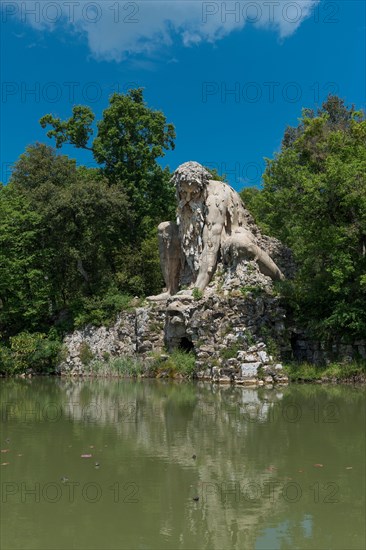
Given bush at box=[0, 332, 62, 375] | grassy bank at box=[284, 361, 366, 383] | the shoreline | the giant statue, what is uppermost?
the giant statue

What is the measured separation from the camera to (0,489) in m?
5.47

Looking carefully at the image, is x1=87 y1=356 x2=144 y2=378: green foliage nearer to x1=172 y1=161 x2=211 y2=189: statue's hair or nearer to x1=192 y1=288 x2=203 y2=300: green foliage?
x1=192 y1=288 x2=203 y2=300: green foliage

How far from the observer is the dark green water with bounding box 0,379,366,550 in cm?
432

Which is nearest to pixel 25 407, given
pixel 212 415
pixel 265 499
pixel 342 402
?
pixel 212 415

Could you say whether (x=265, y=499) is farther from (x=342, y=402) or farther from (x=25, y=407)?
(x=25, y=407)

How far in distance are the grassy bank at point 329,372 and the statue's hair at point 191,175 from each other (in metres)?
6.52

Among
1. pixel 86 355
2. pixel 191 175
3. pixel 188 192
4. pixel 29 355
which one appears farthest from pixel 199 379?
pixel 29 355

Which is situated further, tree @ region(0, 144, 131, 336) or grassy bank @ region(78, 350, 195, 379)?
tree @ region(0, 144, 131, 336)

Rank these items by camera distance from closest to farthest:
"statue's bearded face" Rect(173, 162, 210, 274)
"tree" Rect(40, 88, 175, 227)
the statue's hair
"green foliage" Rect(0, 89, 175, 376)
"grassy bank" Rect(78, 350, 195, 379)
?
"grassy bank" Rect(78, 350, 195, 379)
the statue's hair
"statue's bearded face" Rect(173, 162, 210, 274)
"green foliage" Rect(0, 89, 175, 376)
"tree" Rect(40, 88, 175, 227)

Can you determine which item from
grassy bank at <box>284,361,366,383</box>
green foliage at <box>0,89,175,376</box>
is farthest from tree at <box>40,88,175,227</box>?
grassy bank at <box>284,361,366,383</box>

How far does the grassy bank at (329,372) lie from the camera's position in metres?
15.1

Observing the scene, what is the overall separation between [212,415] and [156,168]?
66.5 ft

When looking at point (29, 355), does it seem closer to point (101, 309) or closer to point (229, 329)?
point (101, 309)

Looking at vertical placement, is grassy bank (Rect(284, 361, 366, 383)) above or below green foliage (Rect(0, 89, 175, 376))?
below
